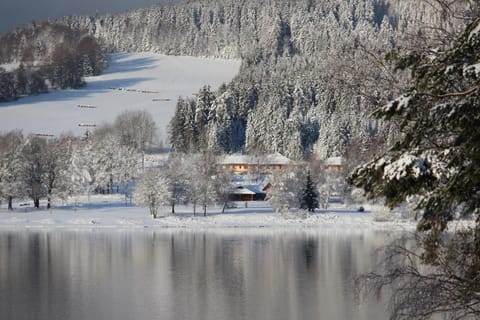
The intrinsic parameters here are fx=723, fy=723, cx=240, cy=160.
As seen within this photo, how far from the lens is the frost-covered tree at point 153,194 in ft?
217

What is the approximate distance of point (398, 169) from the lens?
8.70 metres

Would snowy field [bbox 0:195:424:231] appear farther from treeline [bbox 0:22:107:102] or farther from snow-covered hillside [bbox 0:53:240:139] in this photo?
treeline [bbox 0:22:107:102]

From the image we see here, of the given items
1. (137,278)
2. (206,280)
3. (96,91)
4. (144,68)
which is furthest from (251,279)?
(144,68)

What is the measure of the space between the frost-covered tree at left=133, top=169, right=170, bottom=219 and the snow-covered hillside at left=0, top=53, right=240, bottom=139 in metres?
60.9

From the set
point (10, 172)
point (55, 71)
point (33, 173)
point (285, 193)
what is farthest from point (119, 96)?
point (285, 193)

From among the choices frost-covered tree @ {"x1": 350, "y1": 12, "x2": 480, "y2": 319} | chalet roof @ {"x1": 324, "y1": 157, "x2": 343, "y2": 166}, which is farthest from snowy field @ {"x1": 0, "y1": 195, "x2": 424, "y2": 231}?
frost-covered tree @ {"x1": 350, "y1": 12, "x2": 480, "y2": 319}

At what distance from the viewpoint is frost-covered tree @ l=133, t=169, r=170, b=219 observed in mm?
66250

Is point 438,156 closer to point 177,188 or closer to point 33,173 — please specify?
point 177,188

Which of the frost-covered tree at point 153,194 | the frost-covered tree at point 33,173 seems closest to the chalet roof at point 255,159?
the frost-covered tree at point 33,173

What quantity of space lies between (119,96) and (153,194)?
94.4 m

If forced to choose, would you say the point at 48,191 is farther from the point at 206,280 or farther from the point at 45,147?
the point at 206,280

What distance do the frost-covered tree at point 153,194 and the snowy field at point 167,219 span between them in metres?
1.09

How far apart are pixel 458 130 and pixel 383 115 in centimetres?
123

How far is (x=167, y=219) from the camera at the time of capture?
2613 inches
